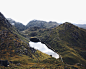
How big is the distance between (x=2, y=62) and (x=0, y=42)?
73.0 meters

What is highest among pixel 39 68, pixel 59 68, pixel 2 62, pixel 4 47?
pixel 4 47

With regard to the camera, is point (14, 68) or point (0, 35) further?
point (0, 35)

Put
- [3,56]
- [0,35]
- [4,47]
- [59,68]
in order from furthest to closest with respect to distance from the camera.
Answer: [0,35], [4,47], [59,68], [3,56]

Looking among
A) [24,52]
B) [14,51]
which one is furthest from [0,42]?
[24,52]

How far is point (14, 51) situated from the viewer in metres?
165

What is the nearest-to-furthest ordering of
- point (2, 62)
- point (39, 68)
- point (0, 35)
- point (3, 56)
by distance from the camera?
point (2, 62)
point (39, 68)
point (3, 56)
point (0, 35)

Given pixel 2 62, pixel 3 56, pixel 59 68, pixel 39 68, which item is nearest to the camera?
pixel 2 62

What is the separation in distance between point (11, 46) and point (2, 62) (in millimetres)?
68035

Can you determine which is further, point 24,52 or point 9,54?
point 24,52

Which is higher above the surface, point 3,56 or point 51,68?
point 3,56

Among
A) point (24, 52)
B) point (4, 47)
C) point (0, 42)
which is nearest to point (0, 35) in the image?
point (0, 42)

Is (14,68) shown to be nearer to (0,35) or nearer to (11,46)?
(11,46)

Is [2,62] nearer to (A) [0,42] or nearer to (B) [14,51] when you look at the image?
(B) [14,51]

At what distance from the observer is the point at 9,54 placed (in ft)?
502
